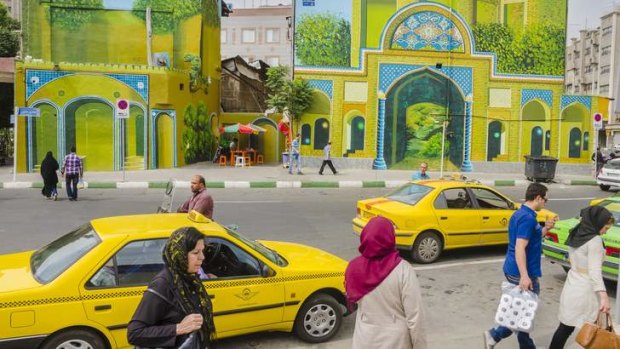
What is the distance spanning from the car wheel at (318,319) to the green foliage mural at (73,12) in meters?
25.5

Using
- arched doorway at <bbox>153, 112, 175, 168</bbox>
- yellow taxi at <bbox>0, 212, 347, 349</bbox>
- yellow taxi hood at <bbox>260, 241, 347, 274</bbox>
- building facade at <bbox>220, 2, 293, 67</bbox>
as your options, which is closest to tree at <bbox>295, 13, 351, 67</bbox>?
arched doorway at <bbox>153, 112, 175, 168</bbox>

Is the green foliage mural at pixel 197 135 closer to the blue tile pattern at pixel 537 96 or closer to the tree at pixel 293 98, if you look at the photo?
the tree at pixel 293 98

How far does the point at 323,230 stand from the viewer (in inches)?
474

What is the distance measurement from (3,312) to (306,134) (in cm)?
2338

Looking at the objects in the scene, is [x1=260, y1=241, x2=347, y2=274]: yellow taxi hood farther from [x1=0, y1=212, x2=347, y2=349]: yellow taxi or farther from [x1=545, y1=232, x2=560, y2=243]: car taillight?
[x1=545, y1=232, x2=560, y2=243]: car taillight

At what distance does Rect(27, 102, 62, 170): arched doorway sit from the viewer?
2367 centimetres

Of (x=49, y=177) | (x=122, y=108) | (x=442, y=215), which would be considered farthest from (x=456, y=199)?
(x=122, y=108)

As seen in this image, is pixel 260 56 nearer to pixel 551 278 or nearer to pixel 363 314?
pixel 551 278

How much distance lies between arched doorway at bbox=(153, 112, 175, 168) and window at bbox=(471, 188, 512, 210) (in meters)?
18.5

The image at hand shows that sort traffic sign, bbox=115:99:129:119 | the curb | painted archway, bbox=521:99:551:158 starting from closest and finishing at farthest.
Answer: the curb
traffic sign, bbox=115:99:129:119
painted archway, bbox=521:99:551:158

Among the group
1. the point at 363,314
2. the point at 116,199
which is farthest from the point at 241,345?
the point at 116,199

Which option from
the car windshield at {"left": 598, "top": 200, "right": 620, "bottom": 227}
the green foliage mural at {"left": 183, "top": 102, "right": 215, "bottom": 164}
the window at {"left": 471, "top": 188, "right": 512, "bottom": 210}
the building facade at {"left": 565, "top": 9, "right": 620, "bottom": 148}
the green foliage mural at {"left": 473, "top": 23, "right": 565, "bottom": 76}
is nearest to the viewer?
the car windshield at {"left": 598, "top": 200, "right": 620, "bottom": 227}

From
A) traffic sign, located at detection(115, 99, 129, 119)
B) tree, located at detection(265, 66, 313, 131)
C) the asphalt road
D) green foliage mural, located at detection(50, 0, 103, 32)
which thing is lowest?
the asphalt road

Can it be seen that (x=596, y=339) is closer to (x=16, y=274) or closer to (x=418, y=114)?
(x=16, y=274)
